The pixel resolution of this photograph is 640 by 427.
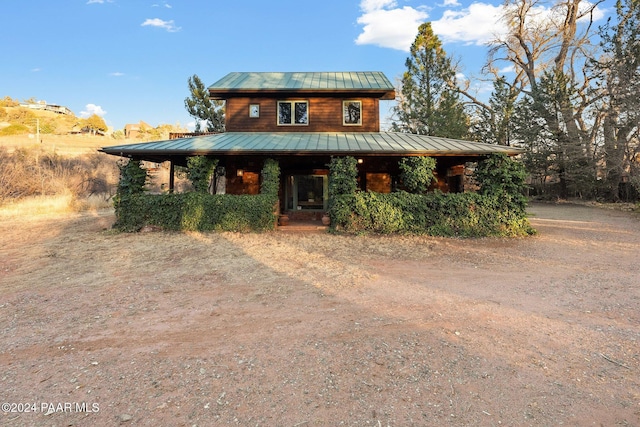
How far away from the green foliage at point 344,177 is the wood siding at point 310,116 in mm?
4052

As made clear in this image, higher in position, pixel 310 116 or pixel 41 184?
pixel 310 116

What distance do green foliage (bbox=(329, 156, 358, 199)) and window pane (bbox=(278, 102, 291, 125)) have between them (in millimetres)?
4860

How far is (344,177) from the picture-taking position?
1019 cm

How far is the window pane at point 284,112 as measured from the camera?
13974mm

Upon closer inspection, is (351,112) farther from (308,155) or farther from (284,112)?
(308,155)

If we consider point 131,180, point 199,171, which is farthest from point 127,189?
point 199,171

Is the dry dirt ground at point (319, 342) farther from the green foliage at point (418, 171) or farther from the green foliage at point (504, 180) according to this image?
the green foliage at point (418, 171)

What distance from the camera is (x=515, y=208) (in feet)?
32.3

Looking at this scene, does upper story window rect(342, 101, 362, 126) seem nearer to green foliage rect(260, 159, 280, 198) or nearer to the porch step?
green foliage rect(260, 159, 280, 198)

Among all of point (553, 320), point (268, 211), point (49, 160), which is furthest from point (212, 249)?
point (49, 160)

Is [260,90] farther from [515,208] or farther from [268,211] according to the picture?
[515,208]

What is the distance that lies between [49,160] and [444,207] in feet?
92.8

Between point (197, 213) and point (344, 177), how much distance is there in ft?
16.2

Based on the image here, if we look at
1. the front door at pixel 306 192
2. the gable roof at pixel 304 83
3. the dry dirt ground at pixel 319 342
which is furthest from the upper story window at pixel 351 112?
the dry dirt ground at pixel 319 342
